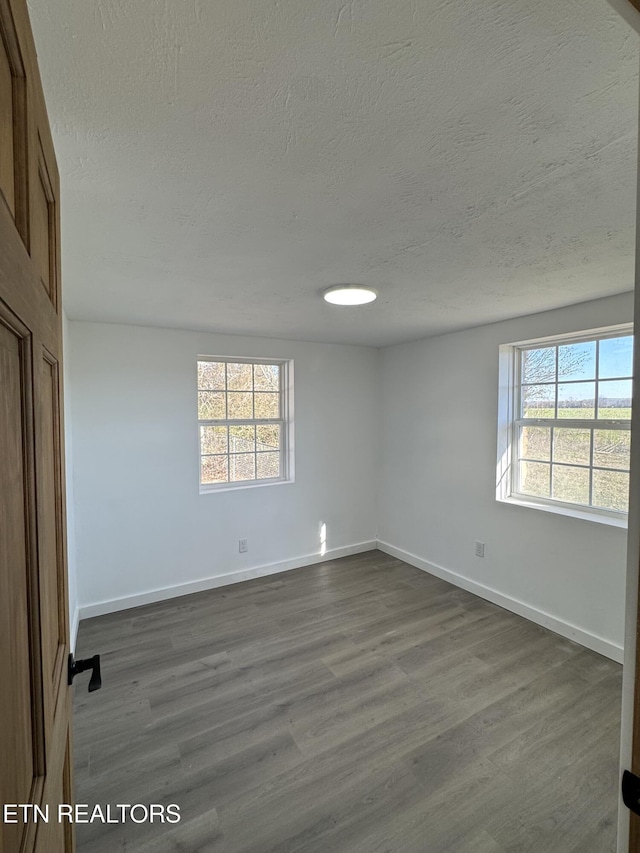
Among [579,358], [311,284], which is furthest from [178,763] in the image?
[579,358]

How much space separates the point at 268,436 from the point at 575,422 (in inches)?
103

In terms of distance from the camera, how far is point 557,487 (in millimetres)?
2914

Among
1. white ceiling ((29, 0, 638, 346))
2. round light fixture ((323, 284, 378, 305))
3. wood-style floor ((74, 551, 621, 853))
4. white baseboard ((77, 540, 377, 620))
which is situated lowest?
wood-style floor ((74, 551, 621, 853))

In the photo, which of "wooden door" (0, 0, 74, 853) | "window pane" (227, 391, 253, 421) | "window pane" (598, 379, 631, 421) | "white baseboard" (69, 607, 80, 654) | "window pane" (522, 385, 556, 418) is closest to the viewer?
"wooden door" (0, 0, 74, 853)

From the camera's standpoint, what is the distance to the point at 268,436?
3918 millimetres

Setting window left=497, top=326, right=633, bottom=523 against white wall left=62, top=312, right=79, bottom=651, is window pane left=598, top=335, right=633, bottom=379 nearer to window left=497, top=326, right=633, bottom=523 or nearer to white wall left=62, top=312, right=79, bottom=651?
window left=497, top=326, right=633, bottom=523

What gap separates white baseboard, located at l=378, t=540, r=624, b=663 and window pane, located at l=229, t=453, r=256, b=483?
185cm

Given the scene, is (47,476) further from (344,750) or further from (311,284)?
(344,750)

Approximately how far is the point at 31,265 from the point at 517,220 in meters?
1.56

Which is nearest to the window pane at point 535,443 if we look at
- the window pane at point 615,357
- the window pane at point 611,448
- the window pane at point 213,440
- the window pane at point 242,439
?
the window pane at point 611,448

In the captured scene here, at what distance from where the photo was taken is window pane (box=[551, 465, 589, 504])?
2.74m

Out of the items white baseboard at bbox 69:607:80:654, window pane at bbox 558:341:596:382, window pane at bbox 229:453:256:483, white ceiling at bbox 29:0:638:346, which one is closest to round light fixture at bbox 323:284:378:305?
white ceiling at bbox 29:0:638:346

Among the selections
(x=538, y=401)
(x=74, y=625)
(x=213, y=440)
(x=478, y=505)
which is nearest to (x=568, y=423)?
(x=538, y=401)

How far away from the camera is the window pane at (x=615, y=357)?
252 cm
